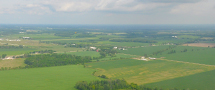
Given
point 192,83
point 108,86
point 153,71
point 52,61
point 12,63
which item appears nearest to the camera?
point 108,86

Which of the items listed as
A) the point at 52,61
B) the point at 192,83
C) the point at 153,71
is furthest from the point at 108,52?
the point at 192,83

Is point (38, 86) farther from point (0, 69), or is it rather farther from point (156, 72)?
point (156, 72)

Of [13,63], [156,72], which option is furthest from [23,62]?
[156,72]

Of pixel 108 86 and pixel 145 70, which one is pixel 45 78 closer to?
pixel 108 86

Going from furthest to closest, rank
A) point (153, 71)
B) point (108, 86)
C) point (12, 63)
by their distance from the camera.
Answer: point (12, 63)
point (153, 71)
point (108, 86)

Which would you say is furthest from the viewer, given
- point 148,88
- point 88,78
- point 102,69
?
point 102,69

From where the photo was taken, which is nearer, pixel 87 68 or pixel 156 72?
pixel 156 72
